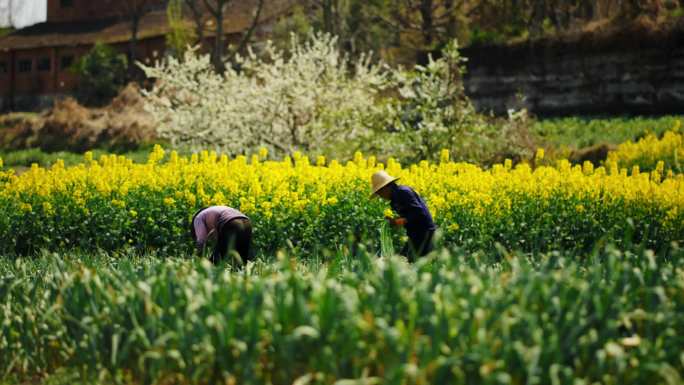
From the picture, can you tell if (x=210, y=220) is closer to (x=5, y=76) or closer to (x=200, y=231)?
(x=200, y=231)

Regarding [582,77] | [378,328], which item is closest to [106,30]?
[582,77]

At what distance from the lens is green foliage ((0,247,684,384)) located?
15.6 feet

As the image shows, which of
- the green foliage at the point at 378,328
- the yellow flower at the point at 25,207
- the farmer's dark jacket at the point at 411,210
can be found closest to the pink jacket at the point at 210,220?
the farmer's dark jacket at the point at 411,210

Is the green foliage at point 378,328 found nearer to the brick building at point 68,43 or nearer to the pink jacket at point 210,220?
the pink jacket at point 210,220

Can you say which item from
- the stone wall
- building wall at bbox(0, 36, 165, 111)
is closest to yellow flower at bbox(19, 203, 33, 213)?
the stone wall

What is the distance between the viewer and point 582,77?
96.1 feet

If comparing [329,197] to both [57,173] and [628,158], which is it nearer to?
[57,173]

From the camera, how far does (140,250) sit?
12.1m

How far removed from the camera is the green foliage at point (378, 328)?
15.6 ft

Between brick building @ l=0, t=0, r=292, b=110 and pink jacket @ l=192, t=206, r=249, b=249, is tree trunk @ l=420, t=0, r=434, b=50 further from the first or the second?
pink jacket @ l=192, t=206, r=249, b=249

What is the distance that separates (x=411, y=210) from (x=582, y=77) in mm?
21639

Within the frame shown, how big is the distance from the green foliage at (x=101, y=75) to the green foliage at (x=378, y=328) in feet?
116

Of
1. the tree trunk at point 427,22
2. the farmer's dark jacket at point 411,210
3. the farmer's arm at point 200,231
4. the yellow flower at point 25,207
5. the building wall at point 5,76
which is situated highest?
the tree trunk at point 427,22

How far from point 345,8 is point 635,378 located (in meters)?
34.9
